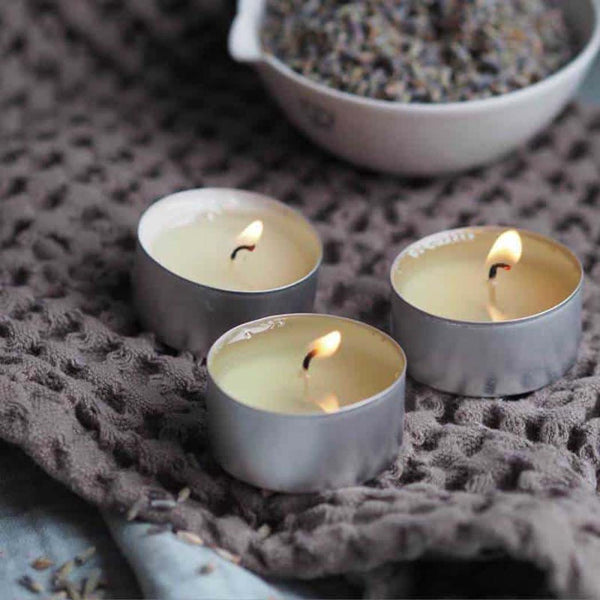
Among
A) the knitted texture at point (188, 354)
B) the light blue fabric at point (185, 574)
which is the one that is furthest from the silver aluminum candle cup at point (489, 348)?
the light blue fabric at point (185, 574)

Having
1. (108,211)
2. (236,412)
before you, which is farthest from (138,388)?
(108,211)

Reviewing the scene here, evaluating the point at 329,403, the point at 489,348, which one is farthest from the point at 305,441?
the point at 489,348

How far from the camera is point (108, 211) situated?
973mm

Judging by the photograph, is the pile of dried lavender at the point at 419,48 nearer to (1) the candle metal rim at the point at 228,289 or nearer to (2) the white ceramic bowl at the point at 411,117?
(2) the white ceramic bowl at the point at 411,117

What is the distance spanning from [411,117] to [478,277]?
0.18 m

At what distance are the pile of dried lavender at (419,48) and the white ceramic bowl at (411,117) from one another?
15 millimetres

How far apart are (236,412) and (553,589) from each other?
0.66ft

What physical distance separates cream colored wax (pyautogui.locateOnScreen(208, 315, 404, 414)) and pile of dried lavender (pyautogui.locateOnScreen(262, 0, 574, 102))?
284 millimetres

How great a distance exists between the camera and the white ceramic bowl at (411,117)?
96 cm

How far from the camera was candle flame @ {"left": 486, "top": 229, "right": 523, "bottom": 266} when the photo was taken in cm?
82

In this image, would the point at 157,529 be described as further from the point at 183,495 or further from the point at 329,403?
the point at 329,403

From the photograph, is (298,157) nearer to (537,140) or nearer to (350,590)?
(537,140)

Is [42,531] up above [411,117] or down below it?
below

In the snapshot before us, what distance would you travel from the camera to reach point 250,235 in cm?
85
